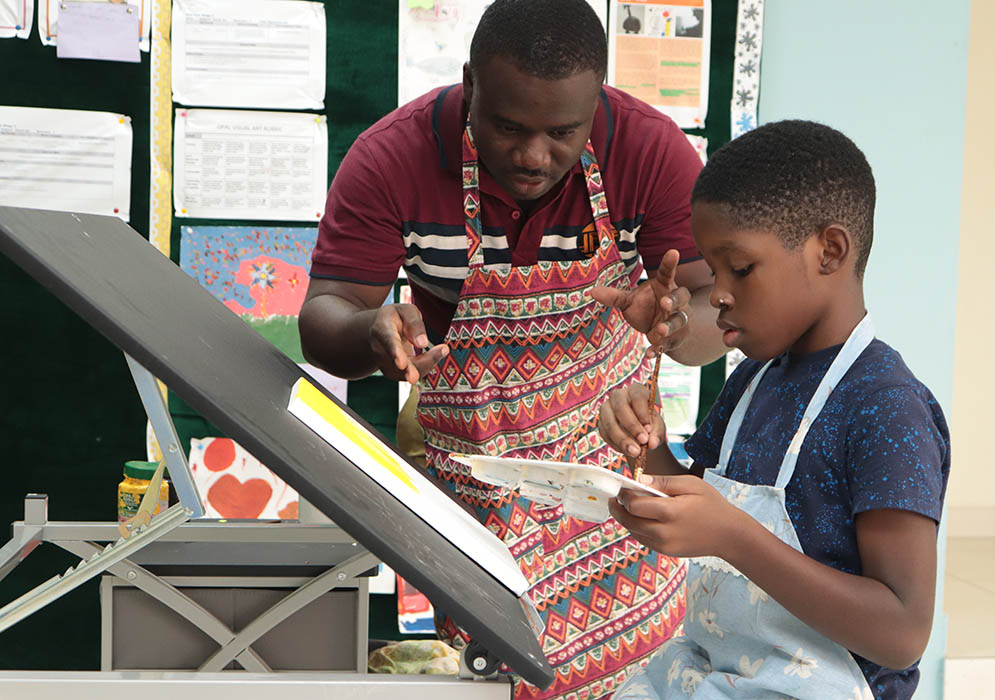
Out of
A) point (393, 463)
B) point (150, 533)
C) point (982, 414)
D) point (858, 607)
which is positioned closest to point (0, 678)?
point (150, 533)

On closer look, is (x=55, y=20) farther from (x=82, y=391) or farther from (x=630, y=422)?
(x=630, y=422)

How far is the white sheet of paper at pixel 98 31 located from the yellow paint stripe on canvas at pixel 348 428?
1.66m

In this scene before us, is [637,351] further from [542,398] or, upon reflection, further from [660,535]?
[660,535]

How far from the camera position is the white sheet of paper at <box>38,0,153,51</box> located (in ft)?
7.90

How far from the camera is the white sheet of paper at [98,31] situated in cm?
242

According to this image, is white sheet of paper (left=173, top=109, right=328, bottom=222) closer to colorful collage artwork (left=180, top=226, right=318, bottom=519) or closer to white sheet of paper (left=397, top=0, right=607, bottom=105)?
colorful collage artwork (left=180, top=226, right=318, bottom=519)

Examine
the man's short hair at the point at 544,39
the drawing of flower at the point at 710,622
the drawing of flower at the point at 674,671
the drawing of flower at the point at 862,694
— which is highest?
the man's short hair at the point at 544,39

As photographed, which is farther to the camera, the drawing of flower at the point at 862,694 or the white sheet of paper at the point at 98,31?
the white sheet of paper at the point at 98,31

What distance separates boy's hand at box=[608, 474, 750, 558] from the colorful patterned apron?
51 cm

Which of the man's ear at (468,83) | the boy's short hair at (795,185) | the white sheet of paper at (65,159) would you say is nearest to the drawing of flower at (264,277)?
the white sheet of paper at (65,159)

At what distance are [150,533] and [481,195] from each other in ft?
2.48

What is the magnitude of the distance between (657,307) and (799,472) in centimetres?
28

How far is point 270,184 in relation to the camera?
8.30 ft

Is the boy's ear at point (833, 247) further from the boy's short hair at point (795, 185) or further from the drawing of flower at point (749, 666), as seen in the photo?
the drawing of flower at point (749, 666)
